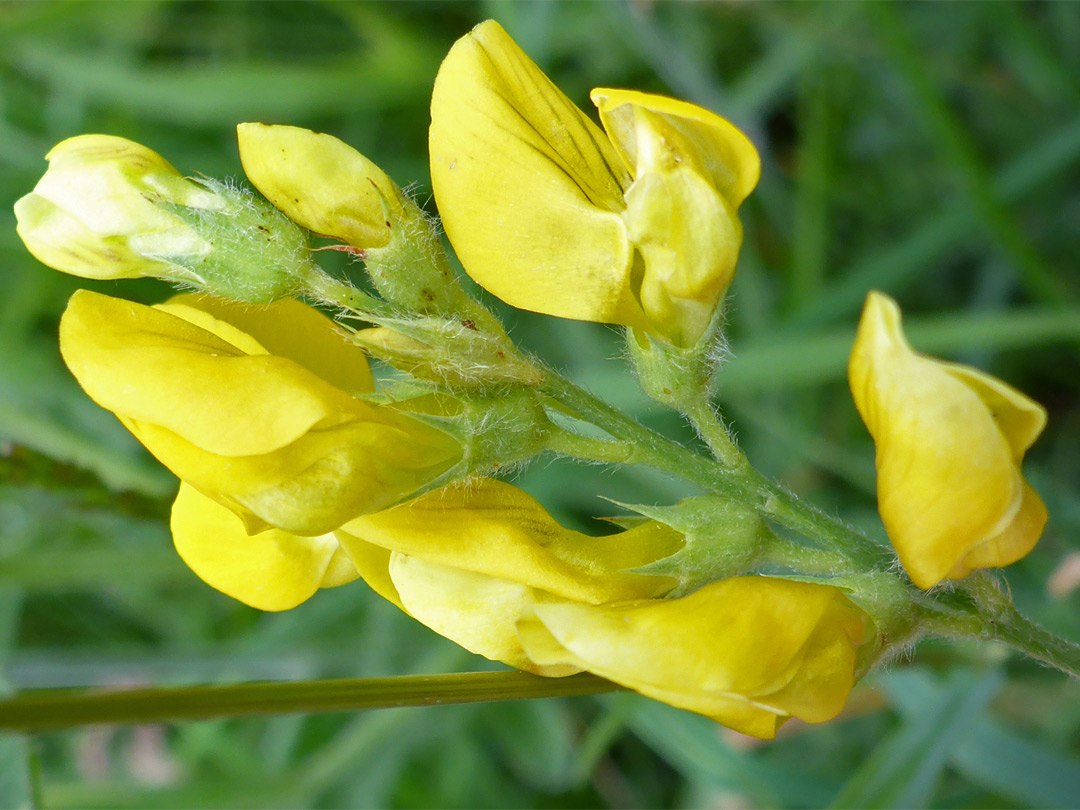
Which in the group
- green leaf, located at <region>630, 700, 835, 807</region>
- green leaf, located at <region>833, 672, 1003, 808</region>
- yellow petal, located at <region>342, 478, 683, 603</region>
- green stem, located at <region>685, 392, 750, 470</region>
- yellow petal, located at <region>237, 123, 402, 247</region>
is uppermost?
yellow petal, located at <region>237, 123, 402, 247</region>

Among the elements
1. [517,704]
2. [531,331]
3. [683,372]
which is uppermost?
[683,372]

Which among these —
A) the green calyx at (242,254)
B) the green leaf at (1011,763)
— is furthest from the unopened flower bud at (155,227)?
the green leaf at (1011,763)

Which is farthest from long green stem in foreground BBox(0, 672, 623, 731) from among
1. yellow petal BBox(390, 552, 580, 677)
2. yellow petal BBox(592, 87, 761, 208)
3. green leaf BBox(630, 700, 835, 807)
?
green leaf BBox(630, 700, 835, 807)

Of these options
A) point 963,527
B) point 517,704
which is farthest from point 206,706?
point 517,704

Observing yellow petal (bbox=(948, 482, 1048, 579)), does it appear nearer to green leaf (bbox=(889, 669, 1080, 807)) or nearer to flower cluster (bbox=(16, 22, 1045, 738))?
flower cluster (bbox=(16, 22, 1045, 738))

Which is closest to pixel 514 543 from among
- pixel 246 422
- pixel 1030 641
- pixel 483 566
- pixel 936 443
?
pixel 483 566

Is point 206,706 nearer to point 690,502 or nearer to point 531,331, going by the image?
point 690,502
